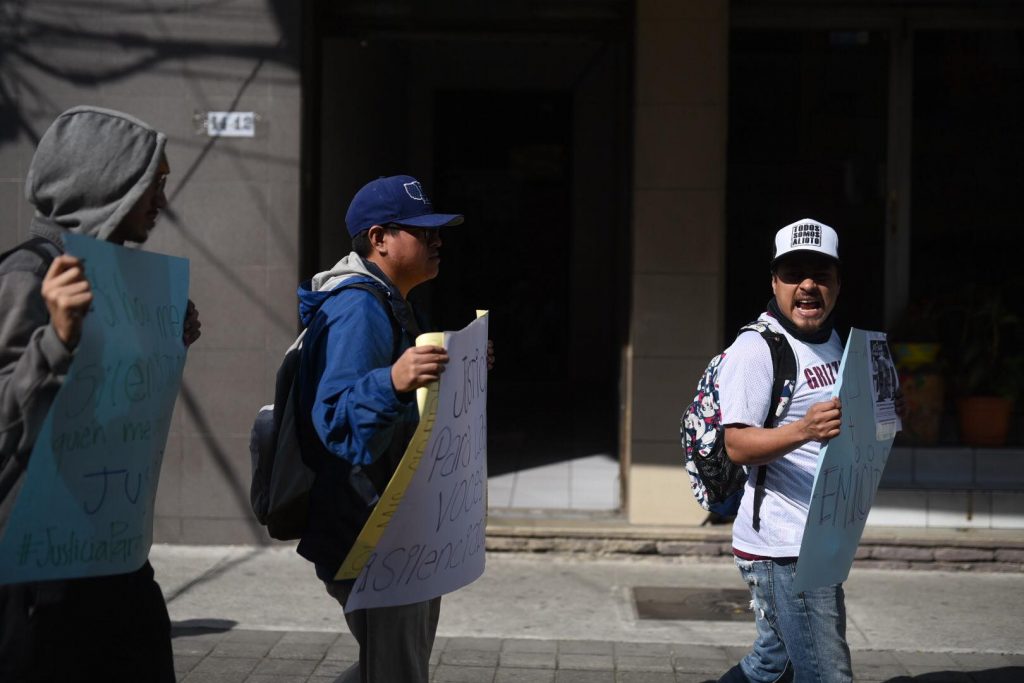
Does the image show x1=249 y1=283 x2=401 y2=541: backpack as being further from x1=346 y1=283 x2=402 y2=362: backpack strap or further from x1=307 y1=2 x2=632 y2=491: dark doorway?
x1=307 y1=2 x2=632 y2=491: dark doorway

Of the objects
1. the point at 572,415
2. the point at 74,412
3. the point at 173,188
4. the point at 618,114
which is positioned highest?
the point at 618,114

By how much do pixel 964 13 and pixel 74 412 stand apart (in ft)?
22.0

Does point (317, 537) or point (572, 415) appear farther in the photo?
point (572, 415)

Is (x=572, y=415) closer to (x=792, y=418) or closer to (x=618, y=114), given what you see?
(x=618, y=114)

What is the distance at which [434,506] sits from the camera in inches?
141

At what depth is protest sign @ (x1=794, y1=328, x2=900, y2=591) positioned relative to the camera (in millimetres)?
3852

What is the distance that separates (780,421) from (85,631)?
7.05 feet

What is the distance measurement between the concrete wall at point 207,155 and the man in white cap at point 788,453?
4.18 metres

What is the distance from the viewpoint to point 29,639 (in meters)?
2.86

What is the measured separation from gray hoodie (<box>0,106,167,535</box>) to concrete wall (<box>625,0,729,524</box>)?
16.0 feet

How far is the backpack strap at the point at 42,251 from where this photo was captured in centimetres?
289

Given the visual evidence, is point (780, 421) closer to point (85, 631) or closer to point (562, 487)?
point (85, 631)

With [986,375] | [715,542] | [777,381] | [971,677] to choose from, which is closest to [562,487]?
[715,542]

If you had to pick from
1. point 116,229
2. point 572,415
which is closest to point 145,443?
point 116,229
